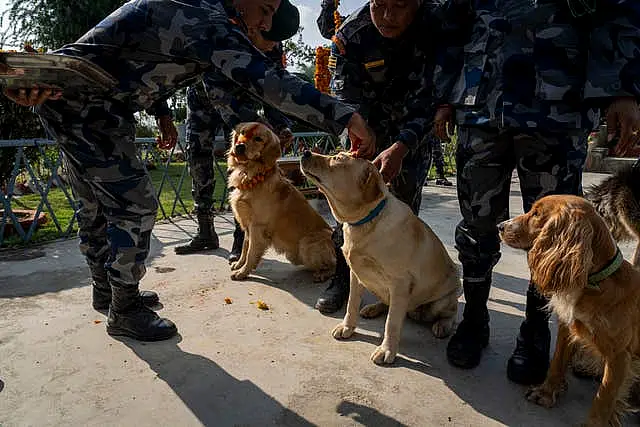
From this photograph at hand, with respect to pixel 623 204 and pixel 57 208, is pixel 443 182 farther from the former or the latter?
pixel 57 208

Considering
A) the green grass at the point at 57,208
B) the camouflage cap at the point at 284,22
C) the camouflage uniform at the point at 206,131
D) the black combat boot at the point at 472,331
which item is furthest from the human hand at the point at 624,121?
the green grass at the point at 57,208

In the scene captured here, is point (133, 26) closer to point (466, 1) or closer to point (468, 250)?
point (466, 1)

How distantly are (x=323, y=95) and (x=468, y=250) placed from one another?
3.80 ft

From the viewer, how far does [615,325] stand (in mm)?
1804

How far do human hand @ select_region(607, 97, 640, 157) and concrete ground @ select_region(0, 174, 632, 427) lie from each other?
48.0 inches

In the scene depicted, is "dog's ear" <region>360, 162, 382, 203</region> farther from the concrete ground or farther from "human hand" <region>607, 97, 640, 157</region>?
"human hand" <region>607, 97, 640, 157</region>

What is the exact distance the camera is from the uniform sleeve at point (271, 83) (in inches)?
84.7

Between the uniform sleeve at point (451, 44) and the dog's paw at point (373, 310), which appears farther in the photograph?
the dog's paw at point (373, 310)

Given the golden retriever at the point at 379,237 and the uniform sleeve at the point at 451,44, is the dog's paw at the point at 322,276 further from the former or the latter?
the uniform sleeve at the point at 451,44

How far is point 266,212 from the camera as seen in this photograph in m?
3.92

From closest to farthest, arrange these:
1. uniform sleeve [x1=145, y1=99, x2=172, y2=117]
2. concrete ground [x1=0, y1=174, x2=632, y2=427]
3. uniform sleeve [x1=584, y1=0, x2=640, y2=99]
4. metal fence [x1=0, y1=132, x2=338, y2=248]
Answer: uniform sleeve [x1=584, y1=0, x2=640, y2=99] → concrete ground [x1=0, y1=174, x2=632, y2=427] → uniform sleeve [x1=145, y1=99, x2=172, y2=117] → metal fence [x1=0, y1=132, x2=338, y2=248]

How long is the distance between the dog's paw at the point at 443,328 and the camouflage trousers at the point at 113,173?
1824 millimetres

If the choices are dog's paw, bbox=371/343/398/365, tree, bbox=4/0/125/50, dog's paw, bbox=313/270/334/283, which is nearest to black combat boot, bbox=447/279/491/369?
dog's paw, bbox=371/343/398/365

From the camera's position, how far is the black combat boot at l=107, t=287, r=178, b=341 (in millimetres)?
2689
